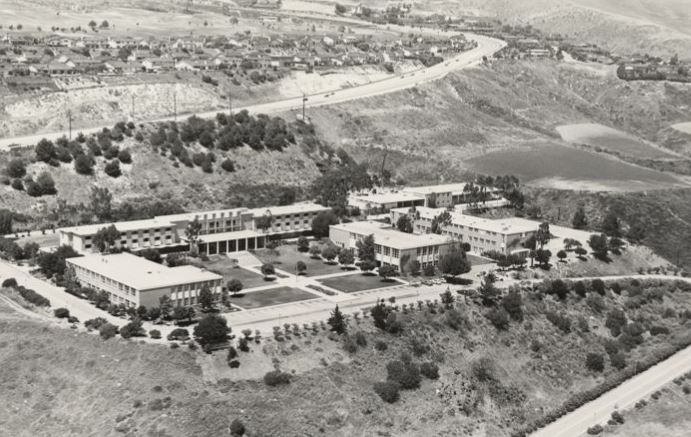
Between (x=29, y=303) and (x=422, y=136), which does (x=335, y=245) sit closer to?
(x=29, y=303)

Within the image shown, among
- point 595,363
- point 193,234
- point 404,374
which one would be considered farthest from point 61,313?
point 595,363

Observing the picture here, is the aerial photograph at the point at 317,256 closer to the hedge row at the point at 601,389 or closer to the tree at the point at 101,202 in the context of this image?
the hedge row at the point at 601,389

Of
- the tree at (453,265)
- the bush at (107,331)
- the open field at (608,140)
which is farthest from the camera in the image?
the open field at (608,140)

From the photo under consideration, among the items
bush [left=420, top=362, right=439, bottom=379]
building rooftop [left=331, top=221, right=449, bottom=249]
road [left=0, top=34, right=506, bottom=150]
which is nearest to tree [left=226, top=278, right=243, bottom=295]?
building rooftop [left=331, top=221, right=449, bottom=249]

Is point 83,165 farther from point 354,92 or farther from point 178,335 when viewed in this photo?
point 354,92

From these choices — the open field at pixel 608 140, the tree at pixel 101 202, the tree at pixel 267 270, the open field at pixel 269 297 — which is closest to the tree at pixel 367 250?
the tree at pixel 267 270

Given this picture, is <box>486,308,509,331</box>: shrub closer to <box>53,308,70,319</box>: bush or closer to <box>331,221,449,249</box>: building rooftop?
<box>331,221,449,249</box>: building rooftop
